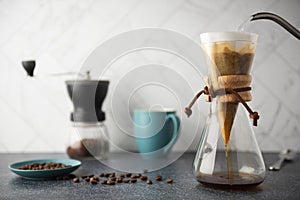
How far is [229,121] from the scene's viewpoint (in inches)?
35.4

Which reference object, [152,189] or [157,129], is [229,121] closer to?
[152,189]

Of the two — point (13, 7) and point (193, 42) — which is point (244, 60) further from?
point (13, 7)

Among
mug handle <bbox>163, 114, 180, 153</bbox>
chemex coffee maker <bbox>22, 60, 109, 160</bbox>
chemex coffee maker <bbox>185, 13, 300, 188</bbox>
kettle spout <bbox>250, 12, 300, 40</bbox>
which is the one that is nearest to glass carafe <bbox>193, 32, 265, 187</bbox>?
chemex coffee maker <bbox>185, 13, 300, 188</bbox>

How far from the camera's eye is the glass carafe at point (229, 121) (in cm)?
88

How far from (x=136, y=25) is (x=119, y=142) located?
1.32ft

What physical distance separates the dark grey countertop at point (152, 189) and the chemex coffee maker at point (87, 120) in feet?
0.63

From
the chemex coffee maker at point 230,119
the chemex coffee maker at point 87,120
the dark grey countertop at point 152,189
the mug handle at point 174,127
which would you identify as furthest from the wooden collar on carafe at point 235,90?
the chemex coffee maker at point 87,120

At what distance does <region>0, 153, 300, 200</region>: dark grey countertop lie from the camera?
2.82ft

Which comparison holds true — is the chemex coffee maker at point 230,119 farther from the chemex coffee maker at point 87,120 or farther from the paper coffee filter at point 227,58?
the chemex coffee maker at point 87,120

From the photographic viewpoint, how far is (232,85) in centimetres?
89

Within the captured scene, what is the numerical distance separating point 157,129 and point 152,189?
0.37m

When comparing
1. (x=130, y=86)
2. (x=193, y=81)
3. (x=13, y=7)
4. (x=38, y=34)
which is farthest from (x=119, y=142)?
(x=13, y=7)

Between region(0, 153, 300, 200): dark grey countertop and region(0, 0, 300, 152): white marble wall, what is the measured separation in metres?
0.35

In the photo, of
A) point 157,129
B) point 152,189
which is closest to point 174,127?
point 157,129
